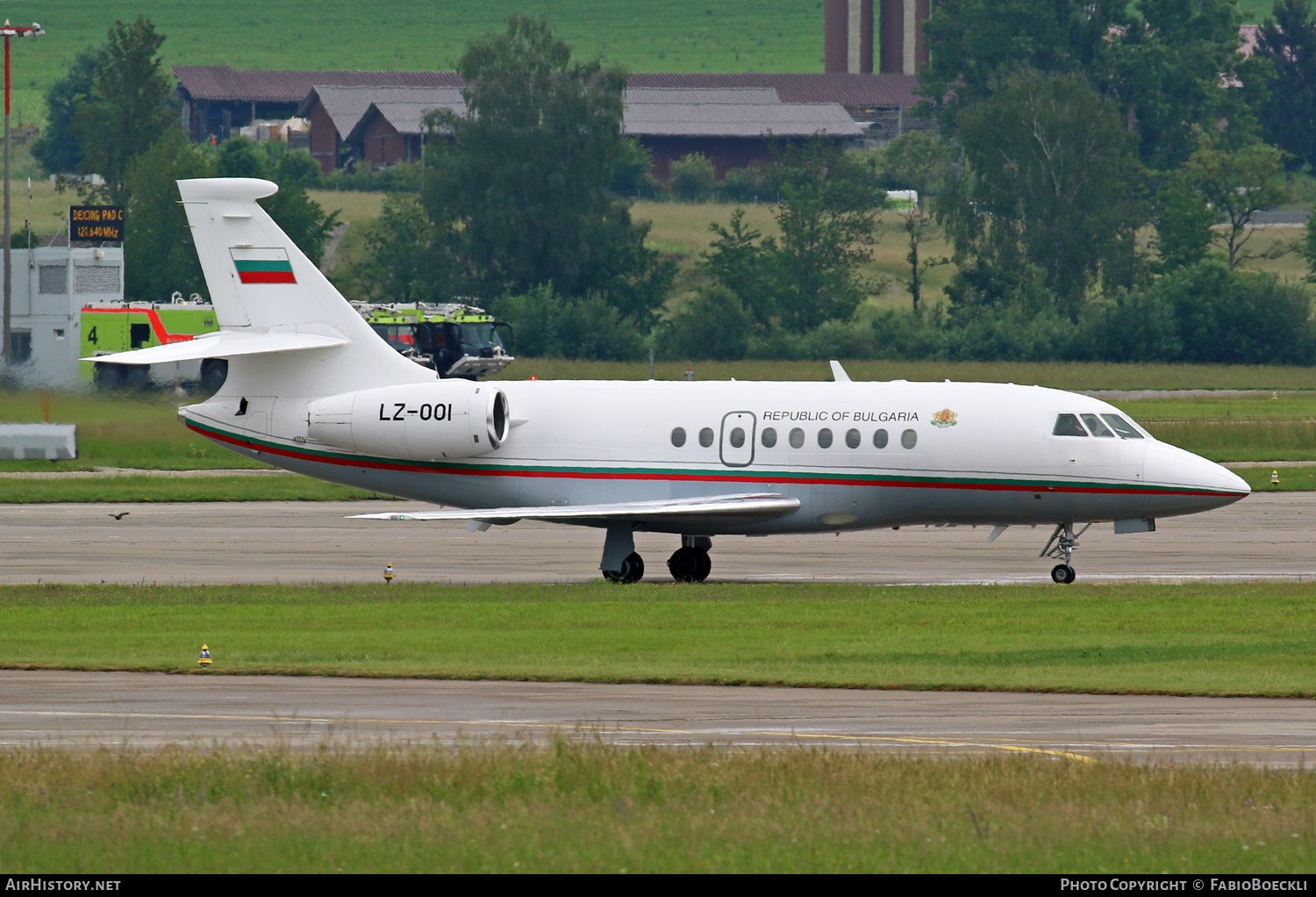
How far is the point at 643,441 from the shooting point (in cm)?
3027

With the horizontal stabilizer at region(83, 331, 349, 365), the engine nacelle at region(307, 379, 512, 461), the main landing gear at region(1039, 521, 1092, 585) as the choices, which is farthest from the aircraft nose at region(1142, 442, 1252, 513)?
the horizontal stabilizer at region(83, 331, 349, 365)

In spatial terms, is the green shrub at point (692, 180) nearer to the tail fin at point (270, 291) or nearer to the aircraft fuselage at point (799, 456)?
the tail fin at point (270, 291)

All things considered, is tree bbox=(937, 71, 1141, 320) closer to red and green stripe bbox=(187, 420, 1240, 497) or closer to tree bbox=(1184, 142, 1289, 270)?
tree bbox=(1184, 142, 1289, 270)

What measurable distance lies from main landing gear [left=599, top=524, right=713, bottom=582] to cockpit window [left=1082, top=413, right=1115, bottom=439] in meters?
6.37

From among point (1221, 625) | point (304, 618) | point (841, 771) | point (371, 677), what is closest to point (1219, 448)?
point (1221, 625)

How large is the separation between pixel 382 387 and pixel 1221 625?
48.2ft

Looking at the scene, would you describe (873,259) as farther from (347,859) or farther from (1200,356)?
(347,859)

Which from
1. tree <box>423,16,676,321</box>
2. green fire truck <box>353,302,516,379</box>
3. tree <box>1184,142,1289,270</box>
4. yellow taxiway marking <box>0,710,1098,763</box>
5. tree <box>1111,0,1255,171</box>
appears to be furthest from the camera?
tree <box>1111,0,1255,171</box>

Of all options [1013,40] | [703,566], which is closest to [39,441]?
[703,566]

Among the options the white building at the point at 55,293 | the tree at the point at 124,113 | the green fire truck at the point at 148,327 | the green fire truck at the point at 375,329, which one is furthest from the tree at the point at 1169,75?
the white building at the point at 55,293

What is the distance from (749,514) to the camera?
96.1ft

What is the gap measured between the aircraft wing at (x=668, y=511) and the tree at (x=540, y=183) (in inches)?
2708

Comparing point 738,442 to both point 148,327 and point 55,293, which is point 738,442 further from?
point 55,293

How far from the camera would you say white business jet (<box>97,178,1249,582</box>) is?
28797 millimetres
